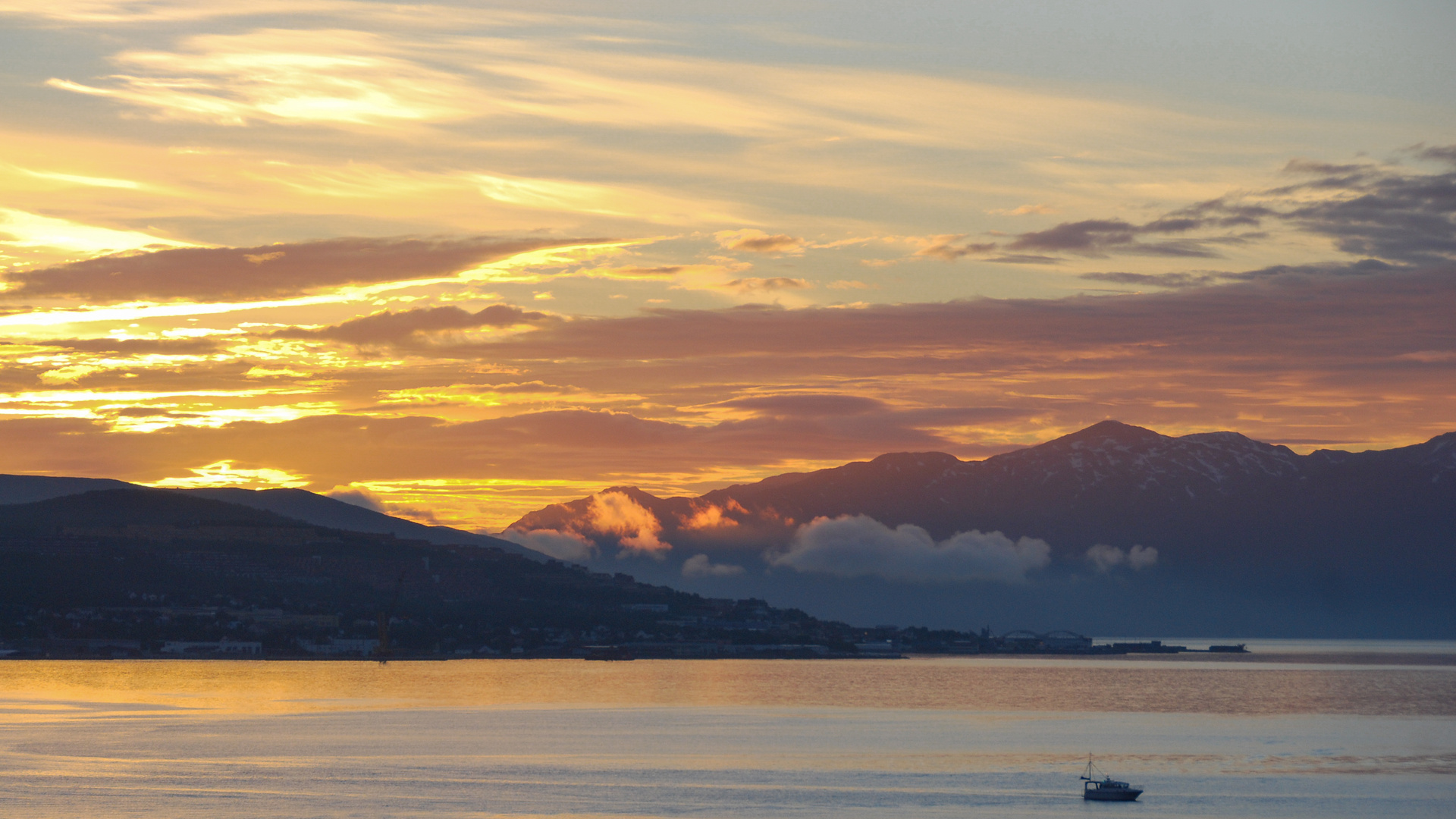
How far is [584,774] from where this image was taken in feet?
320

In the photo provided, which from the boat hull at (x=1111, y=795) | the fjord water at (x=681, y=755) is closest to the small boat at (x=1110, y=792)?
the boat hull at (x=1111, y=795)

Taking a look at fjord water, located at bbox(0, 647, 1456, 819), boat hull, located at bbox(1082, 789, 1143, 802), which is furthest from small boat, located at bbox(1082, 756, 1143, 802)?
fjord water, located at bbox(0, 647, 1456, 819)

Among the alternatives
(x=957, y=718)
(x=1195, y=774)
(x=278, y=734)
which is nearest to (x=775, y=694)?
(x=957, y=718)

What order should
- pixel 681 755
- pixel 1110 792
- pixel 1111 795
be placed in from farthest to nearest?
1. pixel 681 755
2. pixel 1110 792
3. pixel 1111 795

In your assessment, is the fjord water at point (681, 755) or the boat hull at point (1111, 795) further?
the boat hull at point (1111, 795)

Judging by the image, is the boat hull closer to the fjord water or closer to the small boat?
the small boat

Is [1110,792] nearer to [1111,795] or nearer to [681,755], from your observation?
[1111,795]

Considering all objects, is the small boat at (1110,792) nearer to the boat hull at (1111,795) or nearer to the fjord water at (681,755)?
the boat hull at (1111,795)

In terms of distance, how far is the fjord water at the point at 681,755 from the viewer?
284ft

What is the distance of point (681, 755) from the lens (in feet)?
356

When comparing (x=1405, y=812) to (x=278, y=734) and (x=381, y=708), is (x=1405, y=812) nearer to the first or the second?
(x=278, y=734)

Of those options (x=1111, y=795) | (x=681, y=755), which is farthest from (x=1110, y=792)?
(x=681, y=755)

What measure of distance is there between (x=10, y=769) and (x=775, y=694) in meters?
99.3

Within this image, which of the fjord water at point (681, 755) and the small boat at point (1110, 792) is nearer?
the fjord water at point (681, 755)
